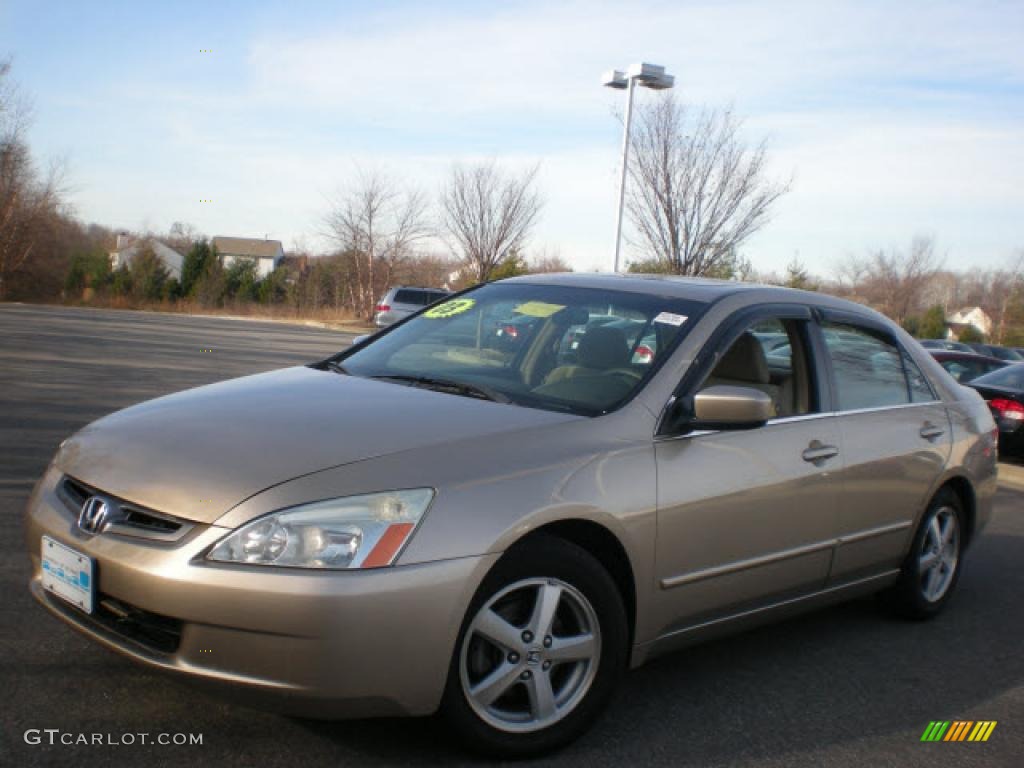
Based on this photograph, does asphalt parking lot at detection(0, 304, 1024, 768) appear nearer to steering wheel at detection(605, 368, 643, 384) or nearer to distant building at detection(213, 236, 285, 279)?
steering wheel at detection(605, 368, 643, 384)

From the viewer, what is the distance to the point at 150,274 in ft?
177

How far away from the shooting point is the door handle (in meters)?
4.18

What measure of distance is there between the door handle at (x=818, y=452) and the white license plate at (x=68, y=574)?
2735 millimetres

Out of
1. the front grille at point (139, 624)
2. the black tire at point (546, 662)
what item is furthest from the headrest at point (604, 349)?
the front grille at point (139, 624)

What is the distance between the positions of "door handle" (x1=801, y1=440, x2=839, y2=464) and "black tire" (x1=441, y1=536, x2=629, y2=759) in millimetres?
1218

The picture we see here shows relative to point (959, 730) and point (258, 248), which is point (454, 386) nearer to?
point (959, 730)

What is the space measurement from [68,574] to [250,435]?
2.23 ft

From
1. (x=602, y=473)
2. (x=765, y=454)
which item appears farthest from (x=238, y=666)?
(x=765, y=454)

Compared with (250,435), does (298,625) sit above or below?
below

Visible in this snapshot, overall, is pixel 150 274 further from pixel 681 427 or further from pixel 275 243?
pixel 275 243

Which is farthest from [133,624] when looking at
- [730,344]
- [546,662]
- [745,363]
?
[745,363]

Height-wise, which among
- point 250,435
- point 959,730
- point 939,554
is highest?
point 250,435

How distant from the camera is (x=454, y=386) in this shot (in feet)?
12.8

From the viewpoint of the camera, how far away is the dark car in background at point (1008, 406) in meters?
11.4
